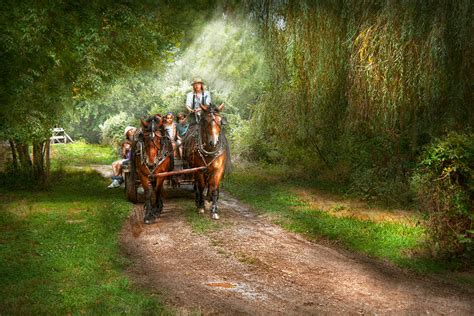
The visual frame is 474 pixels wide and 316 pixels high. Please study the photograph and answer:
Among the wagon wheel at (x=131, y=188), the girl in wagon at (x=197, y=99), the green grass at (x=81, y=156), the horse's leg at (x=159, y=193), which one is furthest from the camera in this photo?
the green grass at (x=81, y=156)

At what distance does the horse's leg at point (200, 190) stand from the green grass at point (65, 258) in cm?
195

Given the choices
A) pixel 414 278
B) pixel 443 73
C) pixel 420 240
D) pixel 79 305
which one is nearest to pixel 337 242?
pixel 420 240

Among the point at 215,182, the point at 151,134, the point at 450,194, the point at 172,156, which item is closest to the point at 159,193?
the point at 172,156

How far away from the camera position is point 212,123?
11172mm

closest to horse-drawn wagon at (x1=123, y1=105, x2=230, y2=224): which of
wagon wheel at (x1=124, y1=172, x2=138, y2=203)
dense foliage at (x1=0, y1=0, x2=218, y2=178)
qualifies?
wagon wheel at (x1=124, y1=172, x2=138, y2=203)

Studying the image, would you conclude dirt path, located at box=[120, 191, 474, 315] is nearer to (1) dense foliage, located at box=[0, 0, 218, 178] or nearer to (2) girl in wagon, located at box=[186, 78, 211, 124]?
(2) girl in wagon, located at box=[186, 78, 211, 124]

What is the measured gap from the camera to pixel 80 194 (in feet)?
50.5

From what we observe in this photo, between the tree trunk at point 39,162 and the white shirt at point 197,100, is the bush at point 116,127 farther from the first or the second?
the white shirt at point 197,100

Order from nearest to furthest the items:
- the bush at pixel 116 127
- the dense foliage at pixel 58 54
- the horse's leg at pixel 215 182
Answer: the dense foliage at pixel 58 54, the horse's leg at pixel 215 182, the bush at pixel 116 127

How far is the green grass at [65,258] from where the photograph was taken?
593cm

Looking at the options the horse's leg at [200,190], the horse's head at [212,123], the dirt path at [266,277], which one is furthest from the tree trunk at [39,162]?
the horse's head at [212,123]

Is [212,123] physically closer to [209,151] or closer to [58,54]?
[209,151]

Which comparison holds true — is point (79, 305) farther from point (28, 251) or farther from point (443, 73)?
point (443, 73)

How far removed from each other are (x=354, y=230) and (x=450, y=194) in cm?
278
